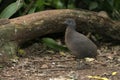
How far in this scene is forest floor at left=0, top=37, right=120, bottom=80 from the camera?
5.39 m

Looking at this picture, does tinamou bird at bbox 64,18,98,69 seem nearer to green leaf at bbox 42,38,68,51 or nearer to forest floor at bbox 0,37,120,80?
forest floor at bbox 0,37,120,80

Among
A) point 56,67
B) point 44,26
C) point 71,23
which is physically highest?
point 71,23

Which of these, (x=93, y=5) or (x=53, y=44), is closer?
(x=53, y=44)

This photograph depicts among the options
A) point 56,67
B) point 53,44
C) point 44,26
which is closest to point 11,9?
point 44,26

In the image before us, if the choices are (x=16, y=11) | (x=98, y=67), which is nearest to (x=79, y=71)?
(x=98, y=67)

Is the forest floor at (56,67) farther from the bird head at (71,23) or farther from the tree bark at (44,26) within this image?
the bird head at (71,23)

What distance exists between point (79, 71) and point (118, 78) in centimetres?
63

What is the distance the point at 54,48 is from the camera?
6.84 meters

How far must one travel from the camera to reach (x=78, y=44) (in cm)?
605

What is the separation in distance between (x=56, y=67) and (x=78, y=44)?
1.66 ft

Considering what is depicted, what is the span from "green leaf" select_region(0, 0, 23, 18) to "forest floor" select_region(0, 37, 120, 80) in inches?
27.9

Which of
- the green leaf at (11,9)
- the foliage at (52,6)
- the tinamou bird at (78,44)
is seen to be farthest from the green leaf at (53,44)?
the green leaf at (11,9)

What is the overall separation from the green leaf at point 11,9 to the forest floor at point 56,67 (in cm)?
71

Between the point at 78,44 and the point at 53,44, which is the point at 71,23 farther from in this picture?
the point at 53,44
